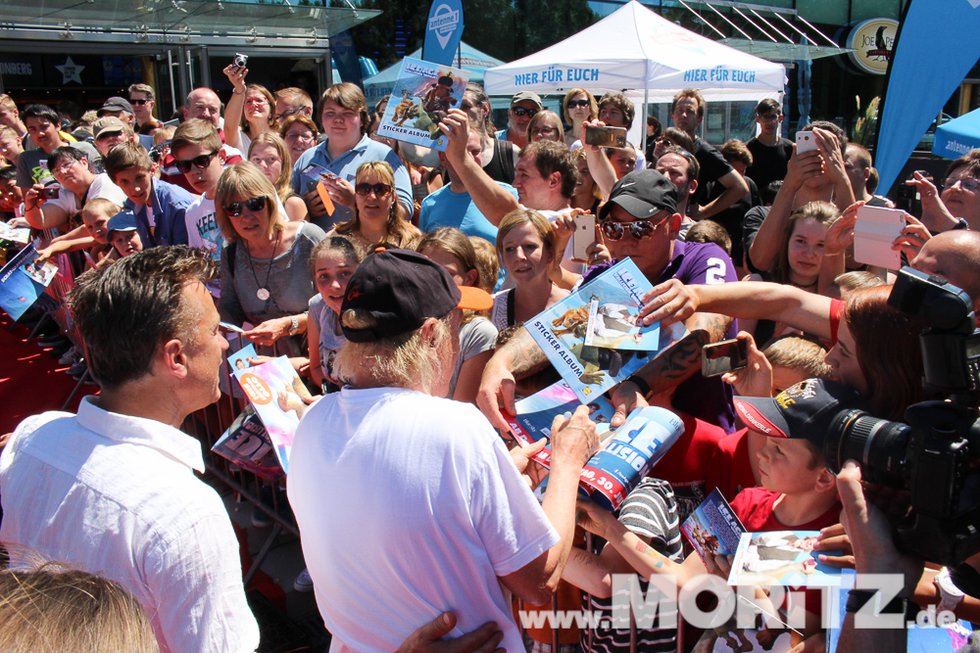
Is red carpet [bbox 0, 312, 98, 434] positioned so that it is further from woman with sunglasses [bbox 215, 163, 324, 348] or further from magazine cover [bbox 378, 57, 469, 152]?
magazine cover [bbox 378, 57, 469, 152]

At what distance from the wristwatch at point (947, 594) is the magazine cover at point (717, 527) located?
1.53ft

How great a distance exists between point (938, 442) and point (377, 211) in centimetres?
348

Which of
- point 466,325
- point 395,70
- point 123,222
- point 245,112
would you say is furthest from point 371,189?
point 395,70

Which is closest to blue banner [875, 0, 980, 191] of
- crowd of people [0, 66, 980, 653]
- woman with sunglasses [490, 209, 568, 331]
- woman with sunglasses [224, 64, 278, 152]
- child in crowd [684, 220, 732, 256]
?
child in crowd [684, 220, 732, 256]

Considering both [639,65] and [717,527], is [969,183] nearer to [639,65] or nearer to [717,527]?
[717,527]

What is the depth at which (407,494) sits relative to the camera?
170 cm

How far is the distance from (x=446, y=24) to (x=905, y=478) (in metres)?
9.12

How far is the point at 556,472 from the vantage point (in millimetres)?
1968

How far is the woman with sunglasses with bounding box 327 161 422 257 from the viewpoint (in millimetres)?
4469

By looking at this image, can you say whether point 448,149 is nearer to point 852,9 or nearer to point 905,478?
point 905,478

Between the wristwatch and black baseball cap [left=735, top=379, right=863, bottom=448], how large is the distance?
0.41m

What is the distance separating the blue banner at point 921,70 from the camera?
5.23m

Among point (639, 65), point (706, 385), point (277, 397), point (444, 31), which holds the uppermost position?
point (444, 31)

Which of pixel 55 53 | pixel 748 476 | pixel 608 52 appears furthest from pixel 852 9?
pixel 748 476
